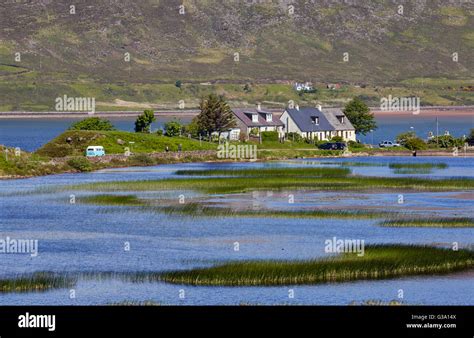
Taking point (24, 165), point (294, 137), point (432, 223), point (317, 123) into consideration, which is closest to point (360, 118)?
point (317, 123)

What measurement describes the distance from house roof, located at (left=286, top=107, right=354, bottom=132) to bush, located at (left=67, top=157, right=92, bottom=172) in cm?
5662

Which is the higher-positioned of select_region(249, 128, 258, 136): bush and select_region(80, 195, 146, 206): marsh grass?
select_region(249, 128, 258, 136): bush

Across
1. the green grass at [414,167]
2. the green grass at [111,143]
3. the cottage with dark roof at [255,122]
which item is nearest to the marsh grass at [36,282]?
the green grass at [414,167]

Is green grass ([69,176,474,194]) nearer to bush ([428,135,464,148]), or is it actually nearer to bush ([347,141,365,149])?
bush ([347,141,365,149])

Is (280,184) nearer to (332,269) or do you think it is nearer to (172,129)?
(332,269)

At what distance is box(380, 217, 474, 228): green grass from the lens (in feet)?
264

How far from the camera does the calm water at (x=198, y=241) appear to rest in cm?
5712

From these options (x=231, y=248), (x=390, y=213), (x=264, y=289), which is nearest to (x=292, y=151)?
(x=390, y=213)

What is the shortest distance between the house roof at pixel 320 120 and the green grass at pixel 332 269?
117739mm

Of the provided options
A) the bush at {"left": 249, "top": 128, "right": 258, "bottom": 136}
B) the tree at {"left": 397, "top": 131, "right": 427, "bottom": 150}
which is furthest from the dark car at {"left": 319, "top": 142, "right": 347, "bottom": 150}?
the bush at {"left": 249, "top": 128, "right": 258, "bottom": 136}

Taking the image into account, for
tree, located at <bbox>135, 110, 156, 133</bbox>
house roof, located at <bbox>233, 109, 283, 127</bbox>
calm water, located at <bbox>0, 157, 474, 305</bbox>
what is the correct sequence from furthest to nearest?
house roof, located at <bbox>233, 109, 283, 127</bbox>
tree, located at <bbox>135, 110, 156, 133</bbox>
calm water, located at <bbox>0, 157, 474, 305</bbox>

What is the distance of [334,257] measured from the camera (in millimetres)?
65750

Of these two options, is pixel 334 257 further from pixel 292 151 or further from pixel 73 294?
pixel 292 151
